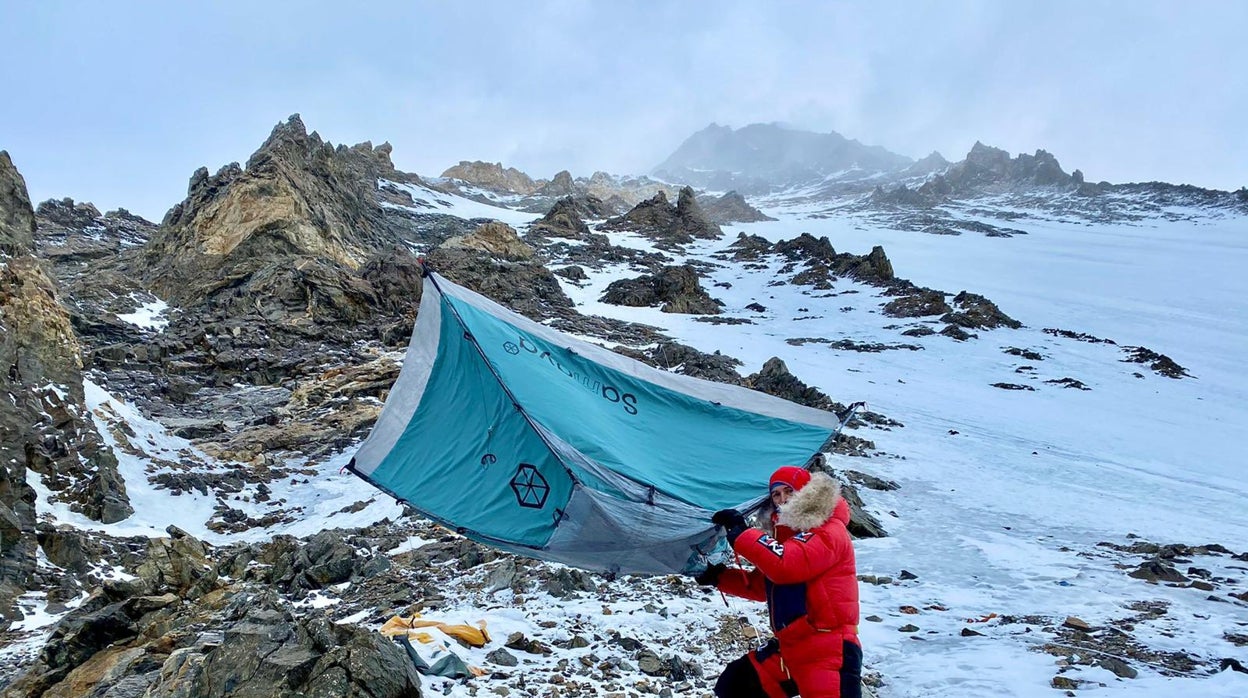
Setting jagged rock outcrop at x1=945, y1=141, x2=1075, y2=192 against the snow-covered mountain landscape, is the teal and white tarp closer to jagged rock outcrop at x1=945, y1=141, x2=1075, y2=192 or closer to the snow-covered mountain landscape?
the snow-covered mountain landscape

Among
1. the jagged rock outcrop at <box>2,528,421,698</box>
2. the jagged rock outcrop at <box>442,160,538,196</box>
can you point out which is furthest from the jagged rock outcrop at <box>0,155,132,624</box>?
the jagged rock outcrop at <box>442,160,538,196</box>

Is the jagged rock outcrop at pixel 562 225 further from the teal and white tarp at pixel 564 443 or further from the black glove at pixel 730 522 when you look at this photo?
the black glove at pixel 730 522

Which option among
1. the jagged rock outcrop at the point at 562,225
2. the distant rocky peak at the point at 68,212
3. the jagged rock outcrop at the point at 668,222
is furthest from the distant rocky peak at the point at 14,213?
the jagged rock outcrop at the point at 668,222

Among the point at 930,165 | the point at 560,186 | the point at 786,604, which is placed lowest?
the point at 786,604

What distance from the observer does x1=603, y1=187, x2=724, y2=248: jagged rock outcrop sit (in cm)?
6731

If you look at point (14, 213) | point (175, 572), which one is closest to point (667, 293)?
point (14, 213)

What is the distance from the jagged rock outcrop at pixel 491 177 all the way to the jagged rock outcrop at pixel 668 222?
4431cm

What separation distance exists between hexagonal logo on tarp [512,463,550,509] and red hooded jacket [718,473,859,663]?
237cm

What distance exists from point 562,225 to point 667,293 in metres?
24.8

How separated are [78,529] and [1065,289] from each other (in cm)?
5566

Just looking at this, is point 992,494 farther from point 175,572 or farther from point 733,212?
point 733,212

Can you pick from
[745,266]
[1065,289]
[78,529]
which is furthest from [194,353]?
[1065,289]

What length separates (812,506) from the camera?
12.4 feet

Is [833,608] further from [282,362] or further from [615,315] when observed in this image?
[615,315]
